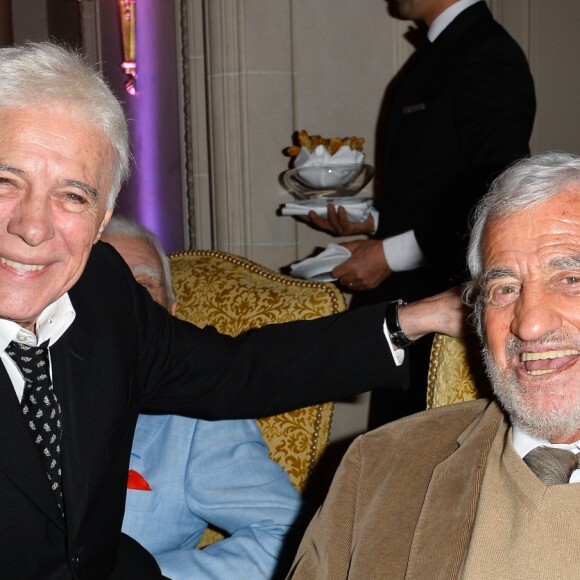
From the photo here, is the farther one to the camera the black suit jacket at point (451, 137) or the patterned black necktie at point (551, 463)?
the black suit jacket at point (451, 137)

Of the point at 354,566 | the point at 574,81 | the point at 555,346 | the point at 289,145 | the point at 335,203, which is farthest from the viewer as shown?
the point at 574,81

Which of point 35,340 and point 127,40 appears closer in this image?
point 35,340

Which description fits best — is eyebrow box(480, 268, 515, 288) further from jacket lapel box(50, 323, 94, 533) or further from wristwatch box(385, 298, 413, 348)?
jacket lapel box(50, 323, 94, 533)

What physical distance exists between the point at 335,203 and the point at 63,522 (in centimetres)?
208

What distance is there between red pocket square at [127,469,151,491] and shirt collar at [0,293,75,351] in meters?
0.49

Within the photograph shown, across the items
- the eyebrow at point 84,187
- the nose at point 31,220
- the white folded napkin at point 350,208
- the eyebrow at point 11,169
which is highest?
the eyebrow at point 11,169

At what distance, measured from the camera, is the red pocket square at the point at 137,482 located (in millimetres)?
2193

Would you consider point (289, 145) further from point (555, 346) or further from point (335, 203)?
point (555, 346)

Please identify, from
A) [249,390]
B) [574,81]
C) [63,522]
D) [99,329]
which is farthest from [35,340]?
A: [574,81]

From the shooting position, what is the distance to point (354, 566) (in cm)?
182

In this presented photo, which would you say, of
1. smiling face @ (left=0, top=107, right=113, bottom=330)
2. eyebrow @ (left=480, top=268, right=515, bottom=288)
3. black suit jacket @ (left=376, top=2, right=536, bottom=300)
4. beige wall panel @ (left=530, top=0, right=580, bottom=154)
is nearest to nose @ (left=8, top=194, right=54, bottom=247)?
smiling face @ (left=0, top=107, right=113, bottom=330)

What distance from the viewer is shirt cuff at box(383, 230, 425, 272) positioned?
10.2ft

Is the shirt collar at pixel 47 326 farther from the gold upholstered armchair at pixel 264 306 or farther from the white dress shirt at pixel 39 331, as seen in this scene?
the gold upholstered armchair at pixel 264 306

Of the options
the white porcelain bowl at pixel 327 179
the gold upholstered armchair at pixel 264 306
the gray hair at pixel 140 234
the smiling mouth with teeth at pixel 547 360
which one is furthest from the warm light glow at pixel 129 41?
the smiling mouth with teeth at pixel 547 360
